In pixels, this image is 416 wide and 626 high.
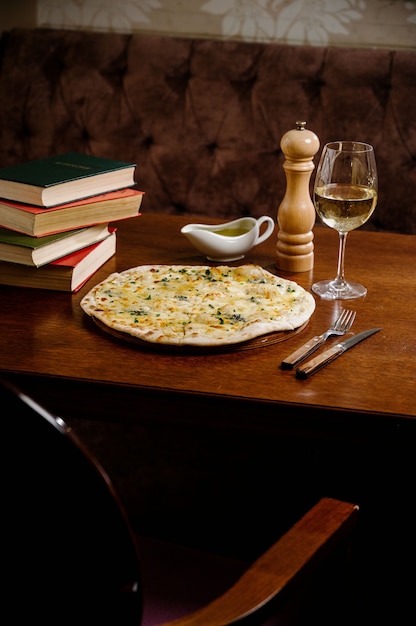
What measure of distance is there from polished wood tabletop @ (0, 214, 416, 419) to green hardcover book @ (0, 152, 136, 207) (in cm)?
15

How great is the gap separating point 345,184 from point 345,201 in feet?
0.09

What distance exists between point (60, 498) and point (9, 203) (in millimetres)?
772

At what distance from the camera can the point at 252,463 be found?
203cm

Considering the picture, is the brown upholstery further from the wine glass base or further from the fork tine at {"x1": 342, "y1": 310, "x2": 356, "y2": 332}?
the fork tine at {"x1": 342, "y1": 310, "x2": 356, "y2": 332}

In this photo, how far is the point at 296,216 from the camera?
1370 mm

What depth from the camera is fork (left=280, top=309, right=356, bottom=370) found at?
1040mm

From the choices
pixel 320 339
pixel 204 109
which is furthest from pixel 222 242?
pixel 204 109

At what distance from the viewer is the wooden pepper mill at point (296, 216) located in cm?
136

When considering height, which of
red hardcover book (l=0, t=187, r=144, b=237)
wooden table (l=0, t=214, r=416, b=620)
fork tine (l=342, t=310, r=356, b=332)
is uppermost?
red hardcover book (l=0, t=187, r=144, b=237)

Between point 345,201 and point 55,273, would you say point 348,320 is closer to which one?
point 345,201

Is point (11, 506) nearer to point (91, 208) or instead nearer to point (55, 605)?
point (55, 605)

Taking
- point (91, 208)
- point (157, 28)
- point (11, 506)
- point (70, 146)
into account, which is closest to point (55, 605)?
point (11, 506)

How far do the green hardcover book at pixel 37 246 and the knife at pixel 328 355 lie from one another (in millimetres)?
488

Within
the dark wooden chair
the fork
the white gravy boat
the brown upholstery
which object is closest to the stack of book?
the white gravy boat
